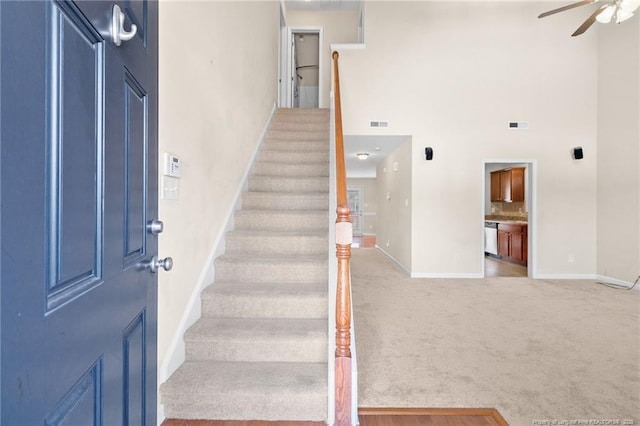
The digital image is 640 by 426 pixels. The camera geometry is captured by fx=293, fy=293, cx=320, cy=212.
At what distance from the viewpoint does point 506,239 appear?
20.4 ft

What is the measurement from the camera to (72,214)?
1.81 feet

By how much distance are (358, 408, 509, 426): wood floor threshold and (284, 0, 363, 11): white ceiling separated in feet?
22.8

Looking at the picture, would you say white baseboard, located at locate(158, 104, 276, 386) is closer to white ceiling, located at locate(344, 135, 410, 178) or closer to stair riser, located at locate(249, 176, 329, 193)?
stair riser, located at locate(249, 176, 329, 193)

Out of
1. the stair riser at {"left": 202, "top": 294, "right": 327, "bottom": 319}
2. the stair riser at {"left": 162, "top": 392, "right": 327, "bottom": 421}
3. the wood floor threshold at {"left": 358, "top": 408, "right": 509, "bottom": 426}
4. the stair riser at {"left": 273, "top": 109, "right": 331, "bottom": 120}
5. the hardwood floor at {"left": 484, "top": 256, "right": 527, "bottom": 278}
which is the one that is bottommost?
the wood floor threshold at {"left": 358, "top": 408, "right": 509, "bottom": 426}

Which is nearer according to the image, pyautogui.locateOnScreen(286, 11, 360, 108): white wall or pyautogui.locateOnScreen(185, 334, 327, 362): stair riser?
pyautogui.locateOnScreen(185, 334, 327, 362): stair riser

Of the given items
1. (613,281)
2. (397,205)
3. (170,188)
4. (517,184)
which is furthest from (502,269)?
(170,188)

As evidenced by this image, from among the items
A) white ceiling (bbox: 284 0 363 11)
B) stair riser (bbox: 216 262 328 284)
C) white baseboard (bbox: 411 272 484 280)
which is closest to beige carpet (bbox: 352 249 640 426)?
white baseboard (bbox: 411 272 484 280)

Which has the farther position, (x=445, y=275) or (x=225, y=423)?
(x=445, y=275)

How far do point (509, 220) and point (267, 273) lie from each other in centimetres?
672

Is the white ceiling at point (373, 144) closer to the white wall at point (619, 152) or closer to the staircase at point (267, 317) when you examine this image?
the staircase at point (267, 317)

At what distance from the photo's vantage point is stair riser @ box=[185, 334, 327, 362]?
172 cm

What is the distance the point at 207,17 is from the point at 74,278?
2.10 m

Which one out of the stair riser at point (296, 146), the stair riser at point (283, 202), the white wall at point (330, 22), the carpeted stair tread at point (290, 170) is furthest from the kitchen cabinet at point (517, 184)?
the stair riser at point (283, 202)

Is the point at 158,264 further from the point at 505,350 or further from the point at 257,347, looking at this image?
the point at 505,350
